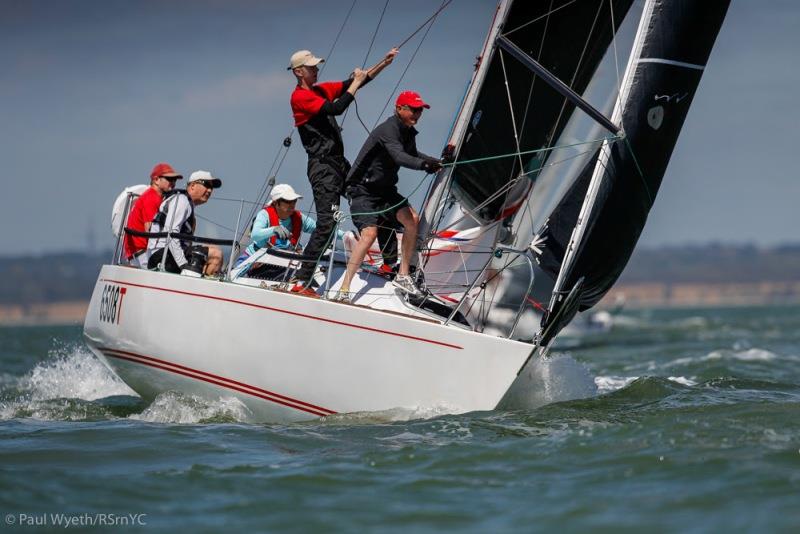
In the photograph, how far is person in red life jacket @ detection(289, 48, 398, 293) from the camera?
7.34 metres

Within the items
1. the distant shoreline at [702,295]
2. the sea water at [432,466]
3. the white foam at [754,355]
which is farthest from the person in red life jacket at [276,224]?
the distant shoreline at [702,295]

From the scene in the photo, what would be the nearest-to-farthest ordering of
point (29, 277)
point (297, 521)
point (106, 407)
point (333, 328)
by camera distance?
1. point (297, 521)
2. point (333, 328)
3. point (106, 407)
4. point (29, 277)

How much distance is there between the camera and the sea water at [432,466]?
4.77 metres

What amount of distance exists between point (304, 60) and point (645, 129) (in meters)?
2.16

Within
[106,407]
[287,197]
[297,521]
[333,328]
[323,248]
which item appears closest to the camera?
[297,521]

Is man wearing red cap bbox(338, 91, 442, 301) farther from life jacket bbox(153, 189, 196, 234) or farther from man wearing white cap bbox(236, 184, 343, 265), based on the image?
life jacket bbox(153, 189, 196, 234)

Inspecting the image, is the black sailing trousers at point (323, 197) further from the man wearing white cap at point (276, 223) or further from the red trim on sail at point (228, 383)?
the red trim on sail at point (228, 383)

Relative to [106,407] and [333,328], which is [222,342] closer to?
[333,328]

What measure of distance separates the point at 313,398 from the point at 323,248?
100 cm

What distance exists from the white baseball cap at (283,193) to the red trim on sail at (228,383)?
131 centimetres

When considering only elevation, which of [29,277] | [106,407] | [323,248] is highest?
[323,248]

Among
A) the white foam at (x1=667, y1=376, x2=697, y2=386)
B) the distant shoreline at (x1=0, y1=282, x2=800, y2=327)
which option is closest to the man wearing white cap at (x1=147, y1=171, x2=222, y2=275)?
the white foam at (x1=667, y1=376, x2=697, y2=386)

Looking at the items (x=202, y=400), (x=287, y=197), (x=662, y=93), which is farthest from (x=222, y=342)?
(x=662, y=93)

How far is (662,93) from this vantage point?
700 cm
